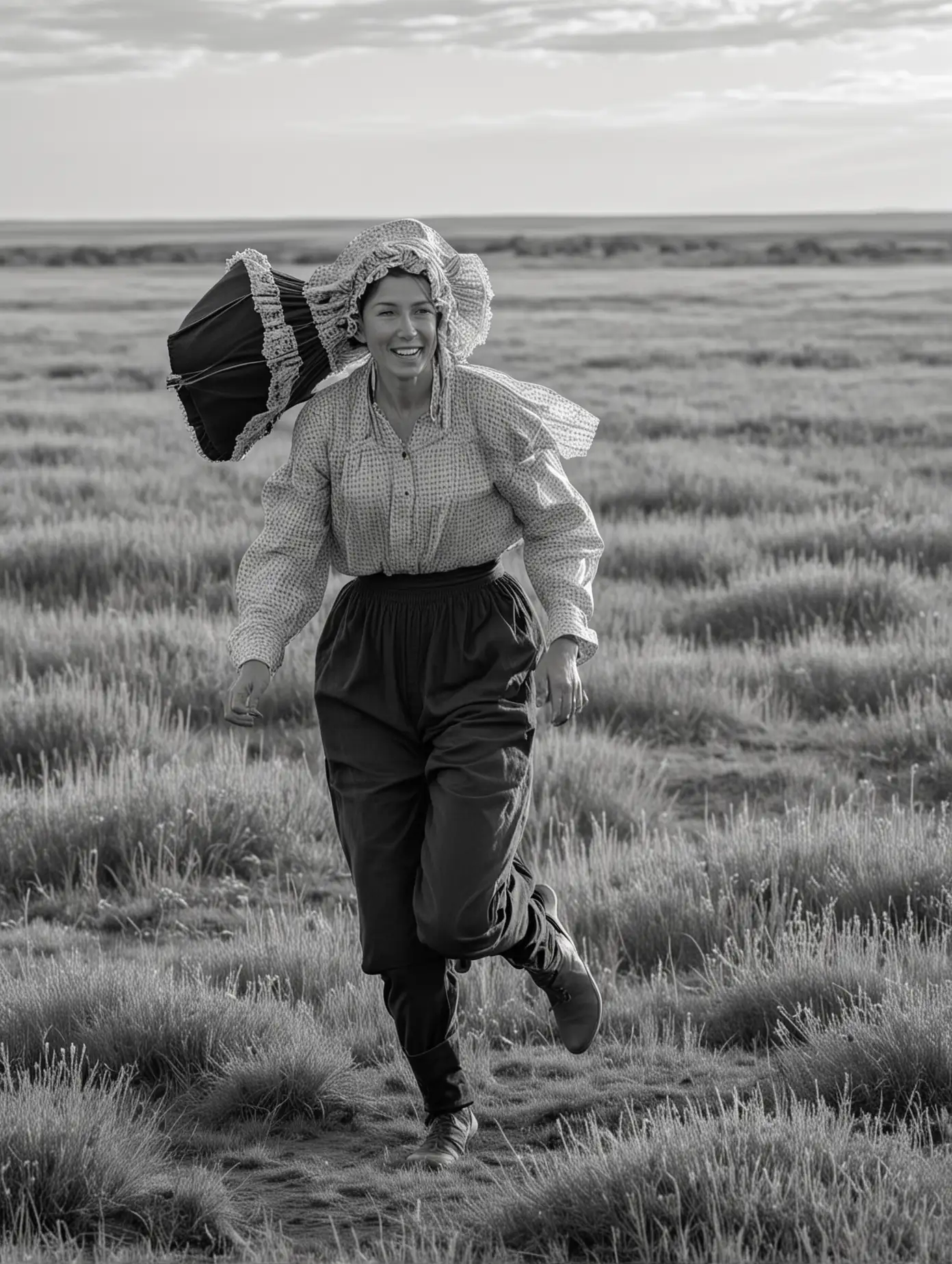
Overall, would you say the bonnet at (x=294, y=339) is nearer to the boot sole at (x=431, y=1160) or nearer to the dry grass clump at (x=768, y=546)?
the boot sole at (x=431, y=1160)

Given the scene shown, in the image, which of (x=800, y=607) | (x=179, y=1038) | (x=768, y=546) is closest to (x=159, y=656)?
(x=800, y=607)

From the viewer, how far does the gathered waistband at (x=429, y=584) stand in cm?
360

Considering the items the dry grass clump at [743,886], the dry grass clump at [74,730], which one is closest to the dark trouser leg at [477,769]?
the dry grass clump at [743,886]

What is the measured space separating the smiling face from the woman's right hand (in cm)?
70

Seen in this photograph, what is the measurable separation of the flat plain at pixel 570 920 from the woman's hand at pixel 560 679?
851 millimetres

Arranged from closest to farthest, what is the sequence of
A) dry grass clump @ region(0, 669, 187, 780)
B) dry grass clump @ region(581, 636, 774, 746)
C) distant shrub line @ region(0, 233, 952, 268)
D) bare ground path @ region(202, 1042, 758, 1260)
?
bare ground path @ region(202, 1042, 758, 1260) → dry grass clump @ region(0, 669, 187, 780) → dry grass clump @ region(581, 636, 774, 746) → distant shrub line @ region(0, 233, 952, 268)

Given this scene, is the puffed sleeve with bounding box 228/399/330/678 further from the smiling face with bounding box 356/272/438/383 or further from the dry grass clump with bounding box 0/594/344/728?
the dry grass clump with bounding box 0/594/344/728

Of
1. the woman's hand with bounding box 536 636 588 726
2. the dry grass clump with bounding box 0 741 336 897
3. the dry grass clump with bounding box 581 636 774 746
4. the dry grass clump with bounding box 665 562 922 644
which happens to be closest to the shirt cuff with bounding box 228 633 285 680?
the woman's hand with bounding box 536 636 588 726

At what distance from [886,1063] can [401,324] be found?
1.94m

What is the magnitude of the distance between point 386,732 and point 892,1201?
1.38 meters

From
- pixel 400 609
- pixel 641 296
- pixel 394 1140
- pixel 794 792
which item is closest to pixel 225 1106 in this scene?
pixel 394 1140

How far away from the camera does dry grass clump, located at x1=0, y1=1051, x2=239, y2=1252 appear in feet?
10.6

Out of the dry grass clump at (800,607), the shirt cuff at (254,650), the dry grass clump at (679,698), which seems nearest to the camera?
the shirt cuff at (254,650)

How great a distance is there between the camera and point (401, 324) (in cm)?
349
